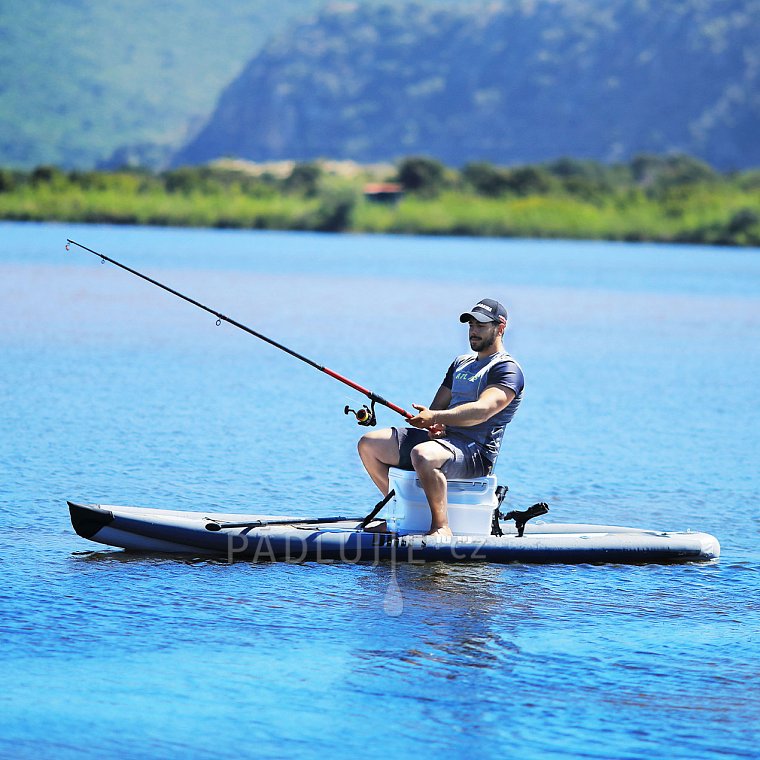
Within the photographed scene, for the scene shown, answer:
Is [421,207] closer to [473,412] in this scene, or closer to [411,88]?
[473,412]

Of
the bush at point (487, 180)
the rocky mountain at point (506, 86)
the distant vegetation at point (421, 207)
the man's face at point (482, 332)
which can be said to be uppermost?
the rocky mountain at point (506, 86)

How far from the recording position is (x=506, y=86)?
133375 millimetres

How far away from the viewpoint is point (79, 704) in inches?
248

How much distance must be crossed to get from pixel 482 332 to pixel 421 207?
54259 mm

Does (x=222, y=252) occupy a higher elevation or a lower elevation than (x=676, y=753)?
higher

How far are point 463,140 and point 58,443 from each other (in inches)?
4740

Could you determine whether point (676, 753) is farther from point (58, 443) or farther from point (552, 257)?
point (552, 257)

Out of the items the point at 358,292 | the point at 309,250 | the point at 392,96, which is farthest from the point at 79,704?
the point at 392,96

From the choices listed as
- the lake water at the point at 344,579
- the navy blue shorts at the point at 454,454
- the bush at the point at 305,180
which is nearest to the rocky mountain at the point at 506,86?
the bush at the point at 305,180

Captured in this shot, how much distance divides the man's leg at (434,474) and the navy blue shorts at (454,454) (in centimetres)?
4

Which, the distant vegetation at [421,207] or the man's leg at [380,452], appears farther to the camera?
the distant vegetation at [421,207]

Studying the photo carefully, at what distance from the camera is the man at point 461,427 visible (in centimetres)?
826

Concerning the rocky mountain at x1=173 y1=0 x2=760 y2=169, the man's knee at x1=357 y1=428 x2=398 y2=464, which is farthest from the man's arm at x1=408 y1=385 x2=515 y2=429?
the rocky mountain at x1=173 y1=0 x2=760 y2=169

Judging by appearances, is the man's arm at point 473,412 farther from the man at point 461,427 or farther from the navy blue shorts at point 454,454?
the navy blue shorts at point 454,454
